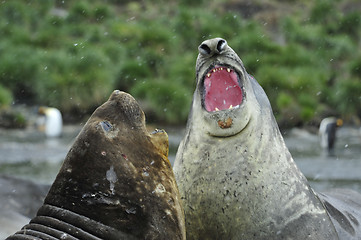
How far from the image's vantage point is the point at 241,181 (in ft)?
9.29

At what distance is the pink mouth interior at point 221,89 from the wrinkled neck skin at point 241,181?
3 cm

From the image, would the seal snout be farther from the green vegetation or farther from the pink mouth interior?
the green vegetation

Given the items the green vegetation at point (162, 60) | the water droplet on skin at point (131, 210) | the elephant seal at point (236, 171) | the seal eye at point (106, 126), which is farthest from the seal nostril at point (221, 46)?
the green vegetation at point (162, 60)

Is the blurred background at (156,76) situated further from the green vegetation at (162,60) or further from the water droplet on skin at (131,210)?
the water droplet on skin at (131,210)

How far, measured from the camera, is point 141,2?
50.8 m

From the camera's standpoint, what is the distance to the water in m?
8.58

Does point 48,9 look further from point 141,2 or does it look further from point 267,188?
point 267,188

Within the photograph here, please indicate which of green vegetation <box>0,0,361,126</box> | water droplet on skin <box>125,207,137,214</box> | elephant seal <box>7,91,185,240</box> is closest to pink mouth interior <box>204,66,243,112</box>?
elephant seal <box>7,91,185,240</box>

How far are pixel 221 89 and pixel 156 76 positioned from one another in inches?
1007

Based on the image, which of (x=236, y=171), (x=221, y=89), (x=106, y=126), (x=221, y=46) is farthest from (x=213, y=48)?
(x=106, y=126)

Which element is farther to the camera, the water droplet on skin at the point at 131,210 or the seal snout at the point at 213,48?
the seal snout at the point at 213,48

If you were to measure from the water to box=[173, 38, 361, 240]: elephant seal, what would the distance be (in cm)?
421

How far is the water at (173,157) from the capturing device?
28.1ft

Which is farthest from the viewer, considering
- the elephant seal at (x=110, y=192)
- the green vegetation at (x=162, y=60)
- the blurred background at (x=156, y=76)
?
the green vegetation at (x=162, y=60)
